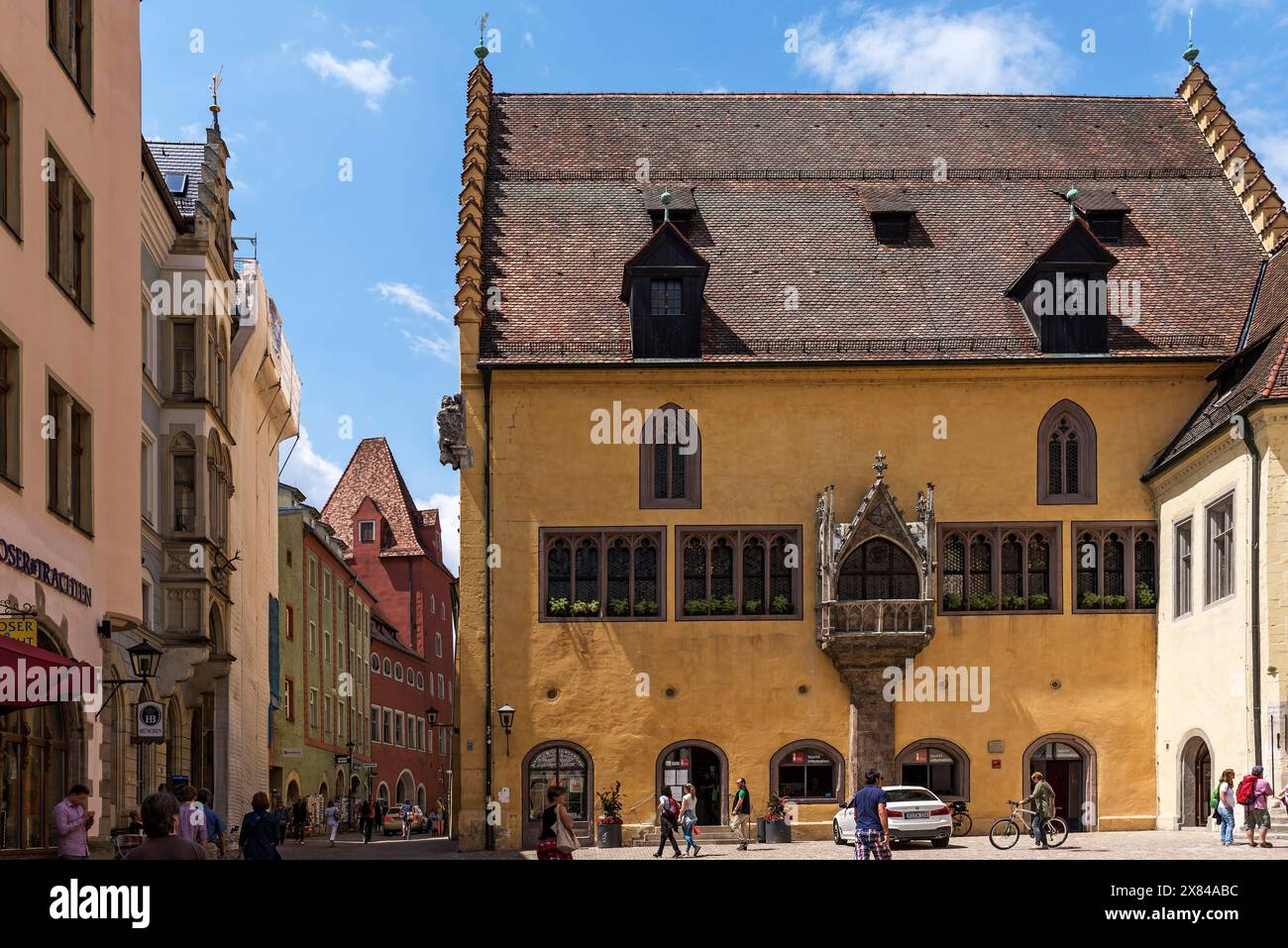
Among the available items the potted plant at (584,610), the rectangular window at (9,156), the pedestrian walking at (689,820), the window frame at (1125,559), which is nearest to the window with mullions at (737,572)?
the potted plant at (584,610)

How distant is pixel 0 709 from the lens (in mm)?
17359

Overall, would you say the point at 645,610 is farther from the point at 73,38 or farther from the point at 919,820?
the point at 73,38

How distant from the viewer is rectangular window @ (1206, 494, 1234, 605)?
110 feet

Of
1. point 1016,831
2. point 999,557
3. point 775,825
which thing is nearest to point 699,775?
point 775,825

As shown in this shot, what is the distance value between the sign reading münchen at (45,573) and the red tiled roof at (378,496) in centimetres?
6763

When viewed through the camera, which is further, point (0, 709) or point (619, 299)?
point (619, 299)

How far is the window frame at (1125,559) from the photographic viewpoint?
123 ft

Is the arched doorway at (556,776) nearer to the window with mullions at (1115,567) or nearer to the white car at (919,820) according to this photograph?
the white car at (919,820)

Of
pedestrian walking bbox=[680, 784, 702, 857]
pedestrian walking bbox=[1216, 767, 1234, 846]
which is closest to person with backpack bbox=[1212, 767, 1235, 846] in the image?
pedestrian walking bbox=[1216, 767, 1234, 846]

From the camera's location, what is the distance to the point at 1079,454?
38.0 meters

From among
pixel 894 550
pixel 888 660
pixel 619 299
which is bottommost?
pixel 888 660
